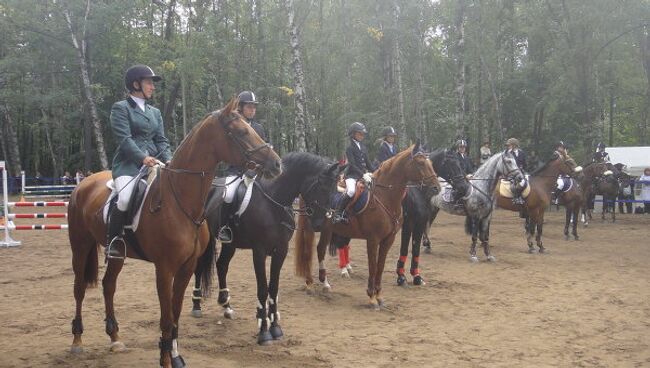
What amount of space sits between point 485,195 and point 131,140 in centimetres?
883

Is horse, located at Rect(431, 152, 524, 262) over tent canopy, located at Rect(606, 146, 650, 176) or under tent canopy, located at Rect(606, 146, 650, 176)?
under

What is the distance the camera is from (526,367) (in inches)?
208

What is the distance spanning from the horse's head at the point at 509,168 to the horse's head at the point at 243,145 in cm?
861

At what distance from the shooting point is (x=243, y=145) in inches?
189

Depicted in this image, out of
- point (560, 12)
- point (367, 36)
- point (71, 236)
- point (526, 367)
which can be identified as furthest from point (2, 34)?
point (526, 367)

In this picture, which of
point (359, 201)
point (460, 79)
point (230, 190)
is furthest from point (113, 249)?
point (460, 79)

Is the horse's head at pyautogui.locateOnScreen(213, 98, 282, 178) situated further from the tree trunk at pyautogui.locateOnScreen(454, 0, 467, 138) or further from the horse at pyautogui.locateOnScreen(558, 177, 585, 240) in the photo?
the tree trunk at pyautogui.locateOnScreen(454, 0, 467, 138)

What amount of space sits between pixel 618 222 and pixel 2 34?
34.6m

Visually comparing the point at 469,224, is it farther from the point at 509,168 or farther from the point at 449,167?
the point at 449,167

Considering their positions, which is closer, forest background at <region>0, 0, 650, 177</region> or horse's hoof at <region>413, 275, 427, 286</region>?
horse's hoof at <region>413, 275, 427, 286</region>

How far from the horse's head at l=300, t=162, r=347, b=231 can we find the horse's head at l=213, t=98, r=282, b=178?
1844 mm

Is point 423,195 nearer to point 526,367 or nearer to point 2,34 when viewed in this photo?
→ point 526,367

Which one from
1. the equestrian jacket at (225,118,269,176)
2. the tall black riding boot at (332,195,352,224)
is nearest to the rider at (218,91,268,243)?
the equestrian jacket at (225,118,269,176)

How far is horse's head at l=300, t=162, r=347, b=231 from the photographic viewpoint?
6637mm
